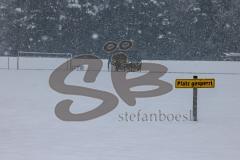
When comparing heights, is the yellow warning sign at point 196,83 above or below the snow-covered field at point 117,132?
above

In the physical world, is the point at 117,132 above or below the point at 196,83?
below

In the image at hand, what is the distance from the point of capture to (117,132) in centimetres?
896

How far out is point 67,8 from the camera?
45.9 meters

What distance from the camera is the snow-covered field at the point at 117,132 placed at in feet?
23.5

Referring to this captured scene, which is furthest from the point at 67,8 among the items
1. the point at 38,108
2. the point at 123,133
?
the point at 123,133

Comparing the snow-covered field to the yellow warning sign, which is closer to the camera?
the snow-covered field

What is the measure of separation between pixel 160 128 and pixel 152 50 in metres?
36.2

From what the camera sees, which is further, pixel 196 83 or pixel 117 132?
pixel 196 83

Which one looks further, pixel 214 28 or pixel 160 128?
pixel 214 28

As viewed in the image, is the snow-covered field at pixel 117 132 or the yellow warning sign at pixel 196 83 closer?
the snow-covered field at pixel 117 132

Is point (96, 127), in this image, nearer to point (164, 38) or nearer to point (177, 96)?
point (177, 96)

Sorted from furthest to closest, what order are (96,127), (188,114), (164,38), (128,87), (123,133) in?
1. (164,38)
2. (128,87)
3. (188,114)
4. (96,127)
5. (123,133)

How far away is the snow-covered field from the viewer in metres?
7.16

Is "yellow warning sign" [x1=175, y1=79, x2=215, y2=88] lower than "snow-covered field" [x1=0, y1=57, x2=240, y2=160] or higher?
higher
